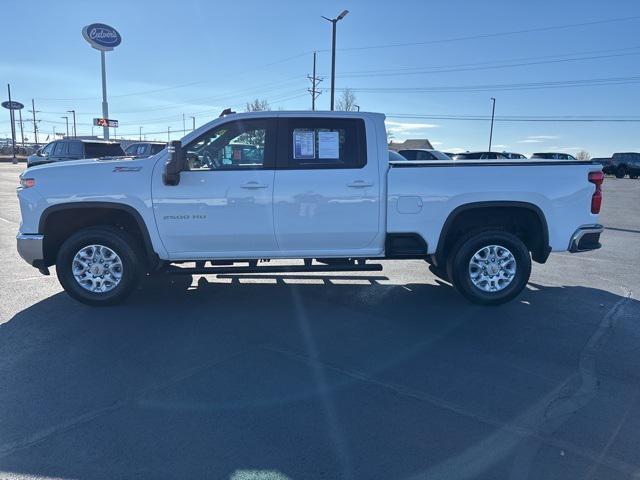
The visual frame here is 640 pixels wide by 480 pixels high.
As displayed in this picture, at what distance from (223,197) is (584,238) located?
13.4 ft

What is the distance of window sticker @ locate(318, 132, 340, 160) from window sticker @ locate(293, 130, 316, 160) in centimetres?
8

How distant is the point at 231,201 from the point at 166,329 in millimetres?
1466

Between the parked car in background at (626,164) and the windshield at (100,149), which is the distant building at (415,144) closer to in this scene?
the parked car in background at (626,164)

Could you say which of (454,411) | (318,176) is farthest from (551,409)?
(318,176)

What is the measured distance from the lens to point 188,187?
5109 mm

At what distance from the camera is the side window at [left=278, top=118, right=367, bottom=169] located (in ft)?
17.2

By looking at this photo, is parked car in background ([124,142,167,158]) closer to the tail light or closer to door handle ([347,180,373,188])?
door handle ([347,180,373,188])

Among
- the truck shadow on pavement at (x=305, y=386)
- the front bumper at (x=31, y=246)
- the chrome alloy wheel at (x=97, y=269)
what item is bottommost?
the truck shadow on pavement at (x=305, y=386)

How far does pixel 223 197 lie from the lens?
5.12 meters

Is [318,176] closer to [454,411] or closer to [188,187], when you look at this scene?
[188,187]

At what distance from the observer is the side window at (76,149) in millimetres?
17875

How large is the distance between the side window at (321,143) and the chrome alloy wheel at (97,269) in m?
2.15

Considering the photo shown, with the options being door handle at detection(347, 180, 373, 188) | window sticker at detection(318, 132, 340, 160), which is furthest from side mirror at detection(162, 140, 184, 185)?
door handle at detection(347, 180, 373, 188)

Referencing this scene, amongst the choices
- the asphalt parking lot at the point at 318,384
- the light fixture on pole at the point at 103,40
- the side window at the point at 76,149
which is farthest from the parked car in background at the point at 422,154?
the light fixture on pole at the point at 103,40
